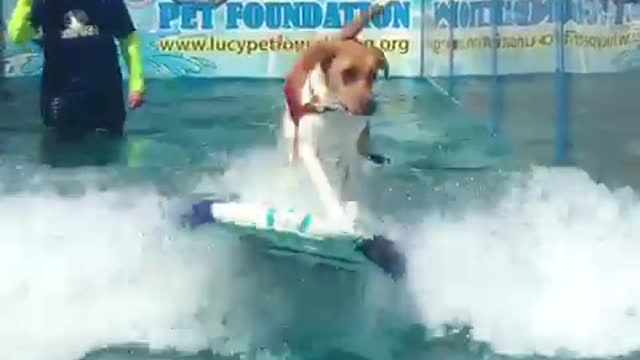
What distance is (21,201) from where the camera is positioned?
199 inches

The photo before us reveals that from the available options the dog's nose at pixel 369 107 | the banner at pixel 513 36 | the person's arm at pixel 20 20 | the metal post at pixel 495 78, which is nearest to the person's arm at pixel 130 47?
the person's arm at pixel 20 20

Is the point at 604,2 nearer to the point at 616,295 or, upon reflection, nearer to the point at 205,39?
the point at 616,295

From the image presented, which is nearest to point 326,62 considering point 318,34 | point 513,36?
point 318,34

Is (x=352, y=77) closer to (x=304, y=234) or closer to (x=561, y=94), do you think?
(x=304, y=234)

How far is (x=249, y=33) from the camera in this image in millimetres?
5219

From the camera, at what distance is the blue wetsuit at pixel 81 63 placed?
16.8ft

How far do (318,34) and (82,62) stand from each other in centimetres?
75

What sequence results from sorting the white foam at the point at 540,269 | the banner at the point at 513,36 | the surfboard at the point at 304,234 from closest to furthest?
the surfboard at the point at 304,234, the white foam at the point at 540,269, the banner at the point at 513,36

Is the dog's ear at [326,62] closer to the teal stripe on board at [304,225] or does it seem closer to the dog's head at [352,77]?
the dog's head at [352,77]

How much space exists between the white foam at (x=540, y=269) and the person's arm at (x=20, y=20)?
1.38 metres

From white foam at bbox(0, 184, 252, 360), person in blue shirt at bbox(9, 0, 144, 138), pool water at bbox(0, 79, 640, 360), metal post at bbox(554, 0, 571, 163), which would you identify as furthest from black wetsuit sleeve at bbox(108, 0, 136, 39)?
metal post at bbox(554, 0, 571, 163)

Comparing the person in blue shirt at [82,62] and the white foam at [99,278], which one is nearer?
the white foam at [99,278]

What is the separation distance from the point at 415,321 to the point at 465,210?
41 cm

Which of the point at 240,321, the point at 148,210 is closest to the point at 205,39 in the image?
the point at 148,210
